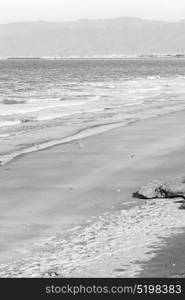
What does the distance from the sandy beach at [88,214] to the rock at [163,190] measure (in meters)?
0.19

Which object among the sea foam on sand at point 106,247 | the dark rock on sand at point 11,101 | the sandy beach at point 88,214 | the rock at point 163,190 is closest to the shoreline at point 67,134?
the sandy beach at point 88,214

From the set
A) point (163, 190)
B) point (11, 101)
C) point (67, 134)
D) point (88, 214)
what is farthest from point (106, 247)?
point (11, 101)

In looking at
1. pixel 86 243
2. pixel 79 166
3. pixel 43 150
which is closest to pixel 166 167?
pixel 79 166

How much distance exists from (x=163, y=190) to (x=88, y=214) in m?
1.62

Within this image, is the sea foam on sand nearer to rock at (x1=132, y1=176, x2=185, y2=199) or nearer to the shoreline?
rock at (x1=132, y1=176, x2=185, y2=199)

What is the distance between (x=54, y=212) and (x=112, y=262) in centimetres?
321

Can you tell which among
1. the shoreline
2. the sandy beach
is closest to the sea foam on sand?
the sandy beach

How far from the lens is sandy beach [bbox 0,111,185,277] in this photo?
8867 millimetres

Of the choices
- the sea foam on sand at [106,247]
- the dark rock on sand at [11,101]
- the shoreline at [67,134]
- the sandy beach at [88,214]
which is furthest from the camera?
the dark rock on sand at [11,101]

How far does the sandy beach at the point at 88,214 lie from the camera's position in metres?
8.87

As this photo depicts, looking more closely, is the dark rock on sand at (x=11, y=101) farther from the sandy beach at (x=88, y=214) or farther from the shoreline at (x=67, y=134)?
the sandy beach at (x=88, y=214)

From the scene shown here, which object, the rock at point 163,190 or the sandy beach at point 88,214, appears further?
the rock at point 163,190

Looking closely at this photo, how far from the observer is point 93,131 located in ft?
79.5

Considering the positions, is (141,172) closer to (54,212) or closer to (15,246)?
(54,212)
